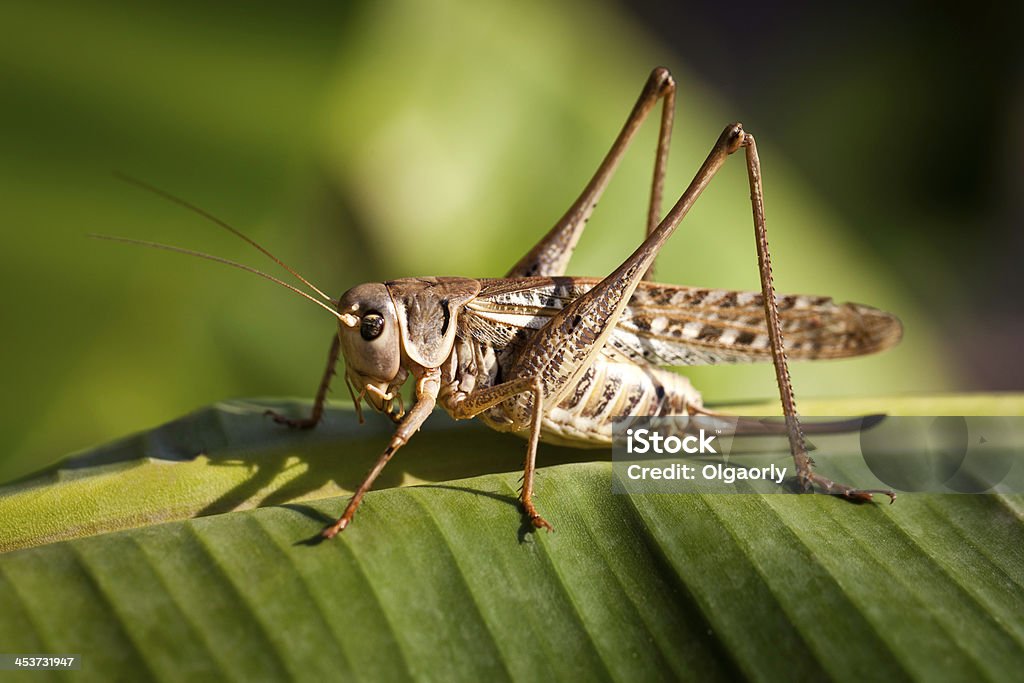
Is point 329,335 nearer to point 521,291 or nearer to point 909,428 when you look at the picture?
point 521,291

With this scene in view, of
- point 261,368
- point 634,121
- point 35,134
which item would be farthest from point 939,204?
point 35,134

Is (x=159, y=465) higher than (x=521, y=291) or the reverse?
the reverse

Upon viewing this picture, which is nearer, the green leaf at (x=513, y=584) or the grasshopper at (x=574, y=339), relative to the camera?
the green leaf at (x=513, y=584)

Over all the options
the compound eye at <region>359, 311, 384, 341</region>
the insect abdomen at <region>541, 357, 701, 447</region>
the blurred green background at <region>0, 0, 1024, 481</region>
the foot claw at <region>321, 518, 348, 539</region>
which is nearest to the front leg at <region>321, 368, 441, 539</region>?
the foot claw at <region>321, 518, 348, 539</region>

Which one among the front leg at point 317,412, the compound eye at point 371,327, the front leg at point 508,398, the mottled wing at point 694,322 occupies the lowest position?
the front leg at point 317,412

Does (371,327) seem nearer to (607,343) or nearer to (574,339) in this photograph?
(574,339)

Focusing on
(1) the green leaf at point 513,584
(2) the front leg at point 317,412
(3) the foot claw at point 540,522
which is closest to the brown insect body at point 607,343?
(2) the front leg at point 317,412

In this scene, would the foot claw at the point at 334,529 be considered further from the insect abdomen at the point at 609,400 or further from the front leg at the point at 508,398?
the insect abdomen at the point at 609,400
